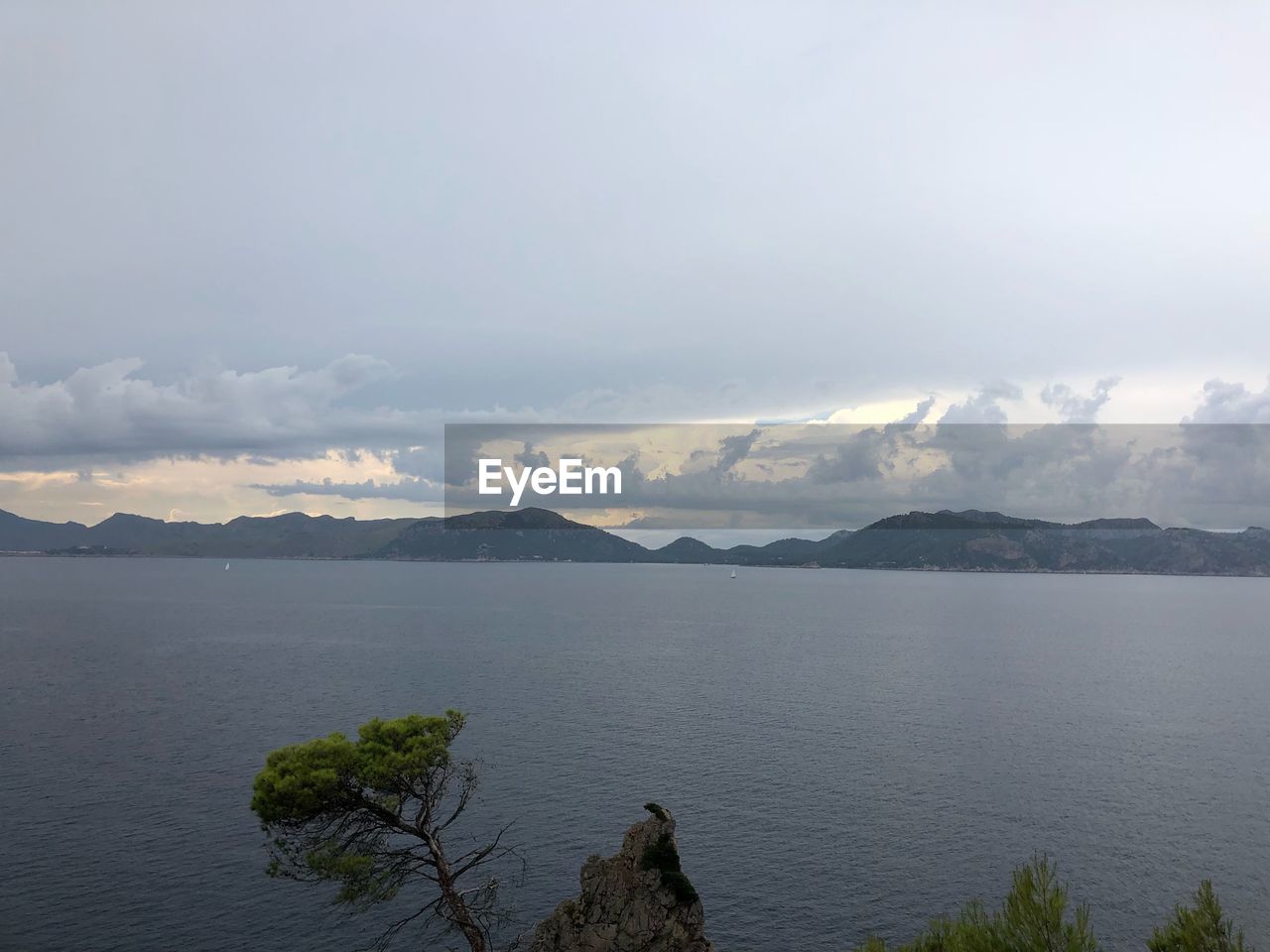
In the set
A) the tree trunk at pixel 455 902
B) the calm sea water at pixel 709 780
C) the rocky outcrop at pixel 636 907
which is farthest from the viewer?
the calm sea water at pixel 709 780

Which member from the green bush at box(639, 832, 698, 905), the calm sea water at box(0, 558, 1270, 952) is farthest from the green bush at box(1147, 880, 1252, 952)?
the calm sea water at box(0, 558, 1270, 952)

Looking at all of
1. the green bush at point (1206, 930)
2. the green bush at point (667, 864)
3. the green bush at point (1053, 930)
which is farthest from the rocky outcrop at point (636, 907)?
the green bush at point (1206, 930)

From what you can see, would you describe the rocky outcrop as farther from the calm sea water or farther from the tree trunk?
the calm sea water

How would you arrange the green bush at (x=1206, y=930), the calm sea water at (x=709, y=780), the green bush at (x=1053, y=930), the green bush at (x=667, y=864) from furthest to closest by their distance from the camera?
the calm sea water at (x=709, y=780) < the green bush at (x=667, y=864) < the green bush at (x=1053, y=930) < the green bush at (x=1206, y=930)

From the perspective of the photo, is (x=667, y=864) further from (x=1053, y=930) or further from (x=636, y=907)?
(x=1053, y=930)

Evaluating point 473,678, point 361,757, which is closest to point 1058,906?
point 361,757

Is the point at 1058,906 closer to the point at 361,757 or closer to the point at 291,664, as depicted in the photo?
the point at 361,757

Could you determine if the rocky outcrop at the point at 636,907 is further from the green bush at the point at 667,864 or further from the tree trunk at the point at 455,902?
the tree trunk at the point at 455,902

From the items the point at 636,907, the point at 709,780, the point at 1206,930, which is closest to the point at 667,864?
the point at 636,907
